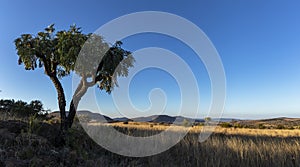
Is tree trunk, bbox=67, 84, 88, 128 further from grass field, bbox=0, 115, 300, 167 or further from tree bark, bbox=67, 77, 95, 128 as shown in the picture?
grass field, bbox=0, 115, 300, 167

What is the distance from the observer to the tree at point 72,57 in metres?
7.88

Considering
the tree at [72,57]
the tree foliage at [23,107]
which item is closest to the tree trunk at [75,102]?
the tree at [72,57]

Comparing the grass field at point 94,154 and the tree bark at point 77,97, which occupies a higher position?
the tree bark at point 77,97

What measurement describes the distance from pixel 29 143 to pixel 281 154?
5.95m

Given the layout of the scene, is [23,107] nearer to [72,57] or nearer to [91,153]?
[72,57]

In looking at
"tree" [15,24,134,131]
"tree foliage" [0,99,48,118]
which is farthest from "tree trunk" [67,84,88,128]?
"tree foliage" [0,99,48,118]

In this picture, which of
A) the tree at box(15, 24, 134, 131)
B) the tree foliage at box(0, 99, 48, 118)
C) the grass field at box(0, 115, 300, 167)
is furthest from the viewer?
the tree foliage at box(0, 99, 48, 118)

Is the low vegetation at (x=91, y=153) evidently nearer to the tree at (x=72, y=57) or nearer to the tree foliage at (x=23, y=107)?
the tree at (x=72, y=57)

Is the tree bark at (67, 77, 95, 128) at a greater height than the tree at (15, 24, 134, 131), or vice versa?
the tree at (15, 24, 134, 131)

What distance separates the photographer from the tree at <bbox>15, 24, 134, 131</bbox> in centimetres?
788

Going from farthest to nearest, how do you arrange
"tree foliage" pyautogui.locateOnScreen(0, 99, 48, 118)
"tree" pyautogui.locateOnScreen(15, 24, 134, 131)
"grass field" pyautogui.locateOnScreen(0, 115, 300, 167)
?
1. "tree foliage" pyautogui.locateOnScreen(0, 99, 48, 118)
2. "tree" pyautogui.locateOnScreen(15, 24, 134, 131)
3. "grass field" pyautogui.locateOnScreen(0, 115, 300, 167)

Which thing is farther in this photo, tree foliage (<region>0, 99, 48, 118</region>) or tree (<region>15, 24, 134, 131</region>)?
tree foliage (<region>0, 99, 48, 118</region>)

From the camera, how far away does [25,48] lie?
8.15 m

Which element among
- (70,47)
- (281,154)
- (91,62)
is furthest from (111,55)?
(281,154)
